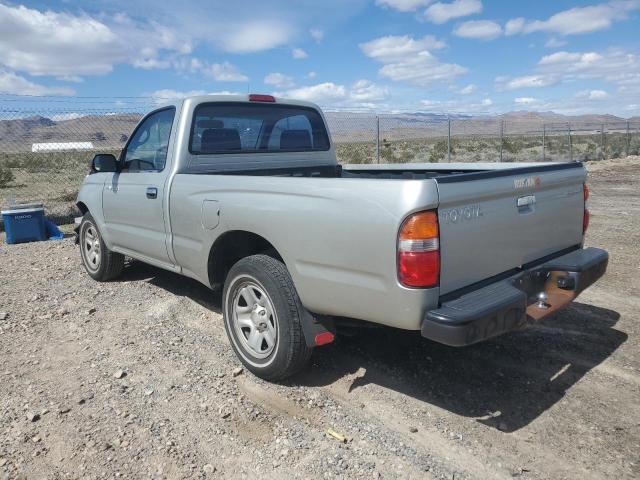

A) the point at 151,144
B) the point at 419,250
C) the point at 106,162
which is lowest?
the point at 419,250

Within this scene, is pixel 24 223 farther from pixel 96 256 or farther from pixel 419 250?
pixel 419 250

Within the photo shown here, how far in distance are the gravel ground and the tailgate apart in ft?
2.90

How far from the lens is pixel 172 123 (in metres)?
4.49

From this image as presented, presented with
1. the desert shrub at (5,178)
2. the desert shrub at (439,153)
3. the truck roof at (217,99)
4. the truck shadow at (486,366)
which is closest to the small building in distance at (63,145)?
the desert shrub at (5,178)

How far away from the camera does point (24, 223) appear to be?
8.48 meters

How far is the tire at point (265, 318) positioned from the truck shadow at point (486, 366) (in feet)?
0.86

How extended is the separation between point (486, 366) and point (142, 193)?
10.9ft

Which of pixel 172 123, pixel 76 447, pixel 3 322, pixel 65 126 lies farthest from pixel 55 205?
pixel 76 447

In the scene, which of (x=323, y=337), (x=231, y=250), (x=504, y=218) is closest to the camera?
(x=504, y=218)

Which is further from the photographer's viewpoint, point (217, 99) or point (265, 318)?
point (217, 99)

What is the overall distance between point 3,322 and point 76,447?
253 cm

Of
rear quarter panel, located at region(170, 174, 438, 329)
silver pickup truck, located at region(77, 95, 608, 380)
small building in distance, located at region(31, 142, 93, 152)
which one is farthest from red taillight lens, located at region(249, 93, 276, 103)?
small building in distance, located at region(31, 142, 93, 152)

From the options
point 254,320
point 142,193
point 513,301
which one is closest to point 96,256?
point 142,193

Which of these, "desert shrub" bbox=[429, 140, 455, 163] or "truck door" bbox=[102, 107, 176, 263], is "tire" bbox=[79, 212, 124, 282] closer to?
"truck door" bbox=[102, 107, 176, 263]
